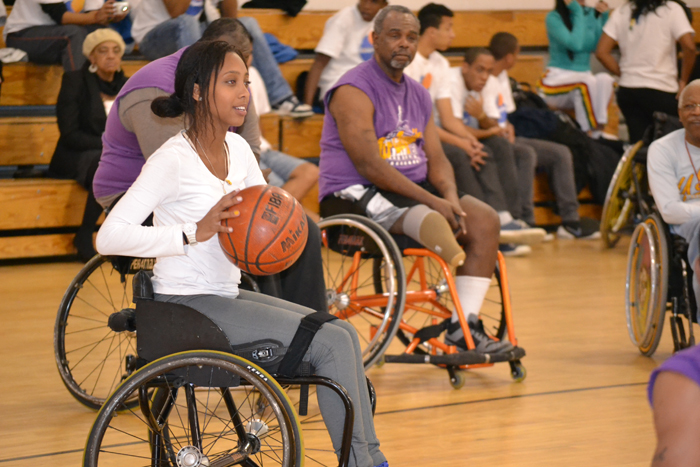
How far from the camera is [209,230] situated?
171cm

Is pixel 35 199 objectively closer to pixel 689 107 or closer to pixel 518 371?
pixel 518 371

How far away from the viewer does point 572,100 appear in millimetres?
6629

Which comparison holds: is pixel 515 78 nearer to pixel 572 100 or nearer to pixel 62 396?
pixel 572 100

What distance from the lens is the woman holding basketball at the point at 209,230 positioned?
1.73 metres

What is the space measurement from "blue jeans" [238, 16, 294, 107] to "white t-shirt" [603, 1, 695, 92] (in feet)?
7.49

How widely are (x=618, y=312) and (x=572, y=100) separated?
3.07m

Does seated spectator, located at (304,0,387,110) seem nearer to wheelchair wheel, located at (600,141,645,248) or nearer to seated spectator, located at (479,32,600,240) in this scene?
seated spectator, located at (479,32,600,240)

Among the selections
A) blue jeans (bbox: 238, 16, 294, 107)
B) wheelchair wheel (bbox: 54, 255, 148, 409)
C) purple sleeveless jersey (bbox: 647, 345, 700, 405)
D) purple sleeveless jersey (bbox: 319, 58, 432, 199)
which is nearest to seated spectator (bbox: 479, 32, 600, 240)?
blue jeans (bbox: 238, 16, 294, 107)

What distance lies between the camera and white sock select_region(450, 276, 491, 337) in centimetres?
293

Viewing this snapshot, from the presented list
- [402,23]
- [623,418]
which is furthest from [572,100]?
[623,418]

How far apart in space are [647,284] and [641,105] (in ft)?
9.50

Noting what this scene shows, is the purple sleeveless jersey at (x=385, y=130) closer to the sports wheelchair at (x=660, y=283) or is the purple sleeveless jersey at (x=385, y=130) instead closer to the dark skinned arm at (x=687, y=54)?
the sports wheelchair at (x=660, y=283)

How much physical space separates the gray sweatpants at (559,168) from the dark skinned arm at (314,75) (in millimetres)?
1447

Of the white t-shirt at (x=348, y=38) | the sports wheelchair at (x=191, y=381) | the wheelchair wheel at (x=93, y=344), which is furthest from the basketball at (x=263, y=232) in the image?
the white t-shirt at (x=348, y=38)
